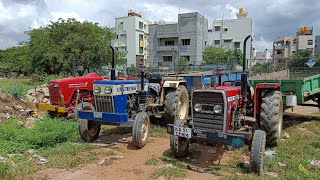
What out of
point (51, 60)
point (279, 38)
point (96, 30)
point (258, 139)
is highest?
point (279, 38)

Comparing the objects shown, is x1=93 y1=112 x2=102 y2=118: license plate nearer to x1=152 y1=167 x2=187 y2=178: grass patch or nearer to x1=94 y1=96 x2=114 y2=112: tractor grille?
x1=94 y1=96 x2=114 y2=112: tractor grille

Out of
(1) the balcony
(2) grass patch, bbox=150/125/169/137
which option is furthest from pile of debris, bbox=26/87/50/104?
(1) the balcony

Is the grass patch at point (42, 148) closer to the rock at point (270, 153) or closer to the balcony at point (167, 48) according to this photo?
the rock at point (270, 153)

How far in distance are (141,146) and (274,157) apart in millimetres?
2912

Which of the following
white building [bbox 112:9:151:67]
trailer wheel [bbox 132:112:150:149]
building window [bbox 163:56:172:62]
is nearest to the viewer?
trailer wheel [bbox 132:112:150:149]

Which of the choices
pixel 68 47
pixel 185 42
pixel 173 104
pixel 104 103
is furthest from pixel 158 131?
pixel 185 42

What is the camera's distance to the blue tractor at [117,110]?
644 centimetres

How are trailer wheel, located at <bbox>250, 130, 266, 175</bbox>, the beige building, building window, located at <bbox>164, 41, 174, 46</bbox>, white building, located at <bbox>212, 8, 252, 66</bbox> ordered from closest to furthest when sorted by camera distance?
trailer wheel, located at <bbox>250, 130, 266, 175</bbox> < building window, located at <bbox>164, 41, 174, 46</bbox> < white building, located at <bbox>212, 8, 252, 66</bbox> < the beige building

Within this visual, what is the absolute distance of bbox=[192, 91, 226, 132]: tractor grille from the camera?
5.18 meters

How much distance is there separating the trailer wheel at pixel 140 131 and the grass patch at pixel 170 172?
4.65 ft

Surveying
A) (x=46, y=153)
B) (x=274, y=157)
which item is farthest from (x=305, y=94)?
(x=46, y=153)

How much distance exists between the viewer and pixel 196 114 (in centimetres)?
545

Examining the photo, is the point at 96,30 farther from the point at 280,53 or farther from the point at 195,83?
the point at 280,53

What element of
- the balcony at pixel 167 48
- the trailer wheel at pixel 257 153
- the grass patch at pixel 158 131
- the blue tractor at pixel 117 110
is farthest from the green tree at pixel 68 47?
the balcony at pixel 167 48
